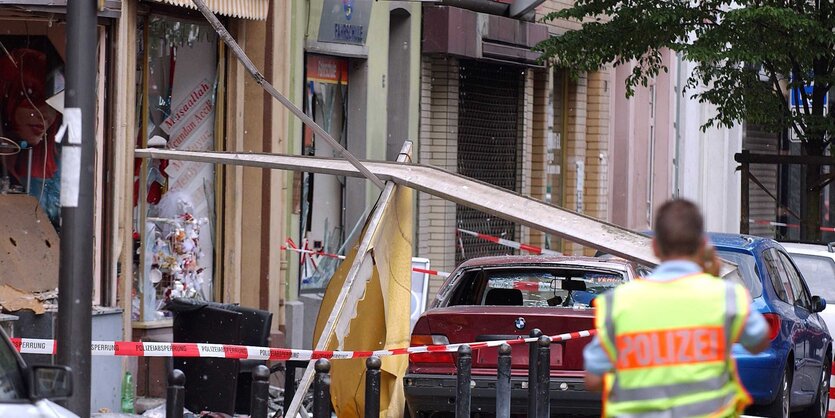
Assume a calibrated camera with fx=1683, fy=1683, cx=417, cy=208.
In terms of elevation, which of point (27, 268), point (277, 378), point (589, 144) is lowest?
point (277, 378)

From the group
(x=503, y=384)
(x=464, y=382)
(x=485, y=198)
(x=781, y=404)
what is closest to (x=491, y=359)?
(x=503, y=384)

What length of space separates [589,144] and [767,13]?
7.67 m

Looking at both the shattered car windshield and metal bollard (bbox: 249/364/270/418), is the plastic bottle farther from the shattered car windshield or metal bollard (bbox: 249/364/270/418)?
metal bollard (bbox: 249/364/270/418)

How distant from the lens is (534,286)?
11.6m

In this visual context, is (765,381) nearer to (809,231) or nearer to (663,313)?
(663,313)

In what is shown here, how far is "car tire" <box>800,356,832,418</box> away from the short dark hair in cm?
862

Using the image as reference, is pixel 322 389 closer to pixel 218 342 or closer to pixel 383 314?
pixel 383 314

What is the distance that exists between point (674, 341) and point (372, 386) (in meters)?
3.83

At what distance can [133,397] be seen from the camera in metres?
13.3

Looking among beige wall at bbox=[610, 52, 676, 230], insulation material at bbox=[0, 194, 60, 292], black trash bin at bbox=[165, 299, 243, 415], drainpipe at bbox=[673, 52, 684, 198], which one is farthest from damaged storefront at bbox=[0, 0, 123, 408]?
drainpipe at bbox=[673, 52, 684, 198]

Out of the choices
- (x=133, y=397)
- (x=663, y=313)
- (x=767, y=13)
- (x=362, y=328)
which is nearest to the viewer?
(x=663, y=313)

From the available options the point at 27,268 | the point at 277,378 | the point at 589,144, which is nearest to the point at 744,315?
the point at 27,268

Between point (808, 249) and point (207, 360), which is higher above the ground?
point (808, 249)

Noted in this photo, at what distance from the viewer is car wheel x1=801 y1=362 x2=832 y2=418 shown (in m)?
13.6
